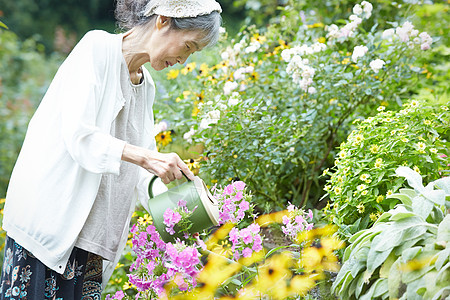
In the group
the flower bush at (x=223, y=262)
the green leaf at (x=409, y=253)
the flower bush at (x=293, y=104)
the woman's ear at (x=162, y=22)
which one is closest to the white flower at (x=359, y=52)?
the flower bush at (x=293, y=104)

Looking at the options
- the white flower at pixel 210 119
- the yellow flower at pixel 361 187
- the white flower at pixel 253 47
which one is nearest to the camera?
the yellow flower at pixel 361 187

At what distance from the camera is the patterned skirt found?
5.03 feet

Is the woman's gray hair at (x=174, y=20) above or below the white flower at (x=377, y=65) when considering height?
above

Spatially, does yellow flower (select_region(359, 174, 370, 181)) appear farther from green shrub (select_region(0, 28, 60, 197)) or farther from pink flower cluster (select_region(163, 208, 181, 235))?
green shrub (select_region(0, 28, 60, 197))

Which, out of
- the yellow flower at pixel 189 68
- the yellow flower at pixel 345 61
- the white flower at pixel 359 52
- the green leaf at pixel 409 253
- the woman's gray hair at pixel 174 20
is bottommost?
the yellow flower at pixel 189 68

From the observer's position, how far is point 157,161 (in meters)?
1.40

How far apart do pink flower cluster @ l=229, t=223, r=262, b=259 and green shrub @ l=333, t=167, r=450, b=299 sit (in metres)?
→ 0.28

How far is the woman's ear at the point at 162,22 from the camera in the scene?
1539 mm

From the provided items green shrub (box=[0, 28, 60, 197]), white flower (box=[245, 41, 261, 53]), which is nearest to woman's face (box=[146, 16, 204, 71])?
white flower (box=[245, 41, 261, 53])

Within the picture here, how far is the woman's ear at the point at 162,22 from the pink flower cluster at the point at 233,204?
0.54 metres

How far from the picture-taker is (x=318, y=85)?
2678mm

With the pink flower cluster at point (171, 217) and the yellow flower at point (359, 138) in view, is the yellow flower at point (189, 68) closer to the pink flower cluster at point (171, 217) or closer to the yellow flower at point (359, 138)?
the yellow flower at point (359, 138)

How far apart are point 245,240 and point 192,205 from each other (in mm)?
197

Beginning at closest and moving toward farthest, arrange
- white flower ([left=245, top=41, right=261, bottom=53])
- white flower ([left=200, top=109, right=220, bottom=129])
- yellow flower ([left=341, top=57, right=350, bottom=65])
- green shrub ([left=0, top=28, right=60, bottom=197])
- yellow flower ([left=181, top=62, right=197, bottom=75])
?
1. white flower ([left=200, top=109, right=220, bottom=129])
2. yellow flower ([left=341, top=57, right=350, bottom=65])
3. white flower ([left=245, top=41, right=261, bottom=53])
4. yellow flower ([left=181, top=62, right=197, bottom=75])
5. green shrub ([left=0, top=28, right=60, bottom=197])
